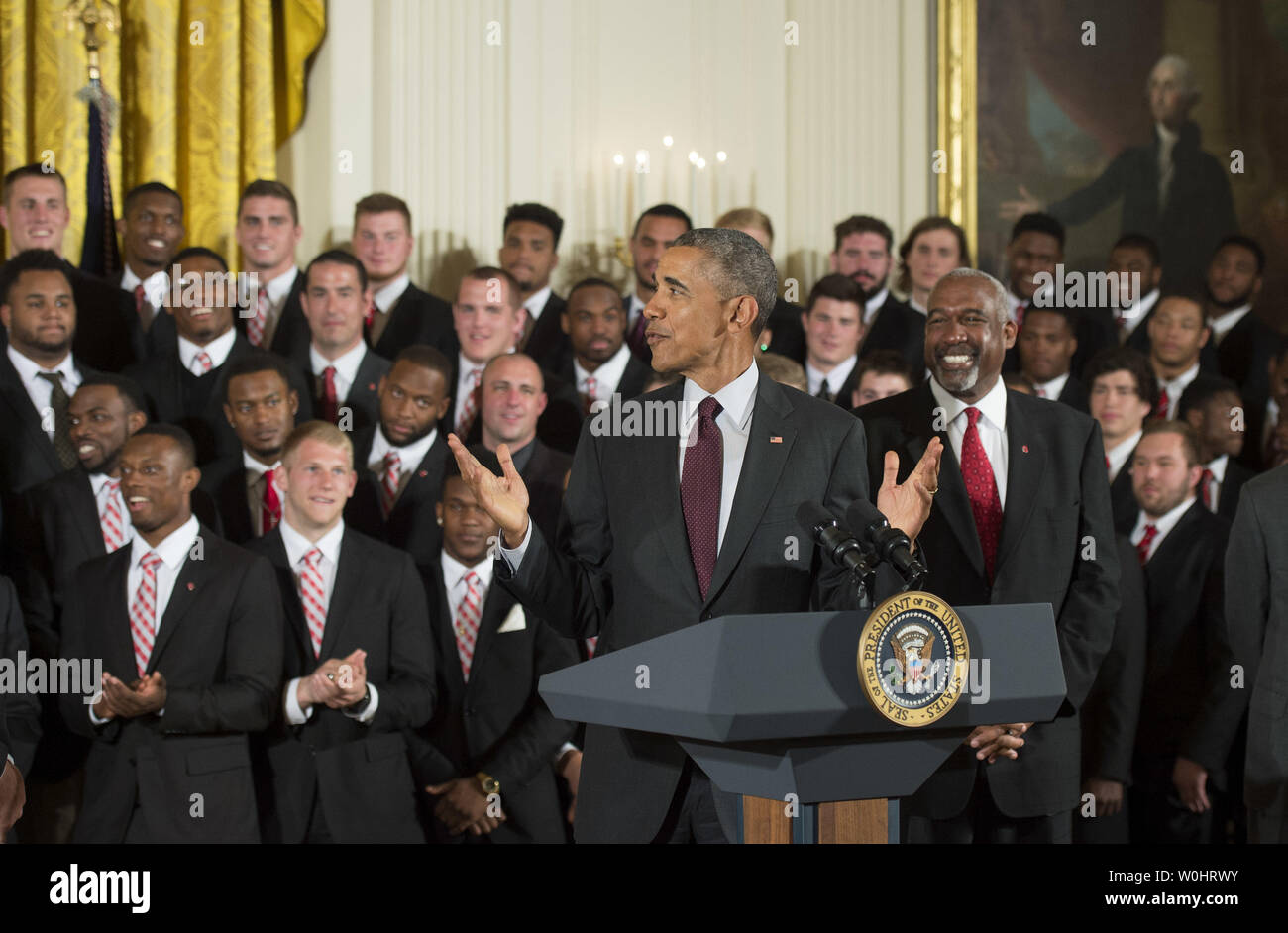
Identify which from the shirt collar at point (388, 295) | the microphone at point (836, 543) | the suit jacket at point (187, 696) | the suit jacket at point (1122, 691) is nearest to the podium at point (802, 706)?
the microphone at point (836, 543)

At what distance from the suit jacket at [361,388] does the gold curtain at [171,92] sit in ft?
4.81

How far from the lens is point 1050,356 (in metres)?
5.75

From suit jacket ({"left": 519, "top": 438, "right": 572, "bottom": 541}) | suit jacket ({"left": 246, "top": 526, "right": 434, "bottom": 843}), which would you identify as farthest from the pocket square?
suit jacket ({"left": 519, "top": 438, "right": 572, "bottom": 541})

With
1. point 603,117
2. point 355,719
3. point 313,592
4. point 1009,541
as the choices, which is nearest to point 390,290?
point 603,117

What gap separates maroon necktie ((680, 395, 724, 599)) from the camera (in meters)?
2.72

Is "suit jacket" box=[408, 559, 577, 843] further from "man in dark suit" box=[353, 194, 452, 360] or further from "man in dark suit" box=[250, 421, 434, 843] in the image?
"man in dark suit" box=[353, 194, 452, 360]

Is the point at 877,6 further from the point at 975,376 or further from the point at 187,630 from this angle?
the point at 187,630

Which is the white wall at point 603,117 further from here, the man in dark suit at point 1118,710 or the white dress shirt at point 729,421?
the white dress shirt at point 729,421

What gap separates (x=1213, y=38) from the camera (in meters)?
7.45

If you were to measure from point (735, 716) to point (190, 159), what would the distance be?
5700mm

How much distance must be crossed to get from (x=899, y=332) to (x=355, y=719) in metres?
2.79

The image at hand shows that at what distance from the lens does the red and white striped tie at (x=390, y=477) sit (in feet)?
17.5

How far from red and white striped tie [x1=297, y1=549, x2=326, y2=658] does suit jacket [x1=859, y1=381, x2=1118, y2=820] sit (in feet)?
6.55

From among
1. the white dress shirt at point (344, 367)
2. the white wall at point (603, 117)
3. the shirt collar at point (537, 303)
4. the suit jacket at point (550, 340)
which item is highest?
the white wall at point (603, 117)
